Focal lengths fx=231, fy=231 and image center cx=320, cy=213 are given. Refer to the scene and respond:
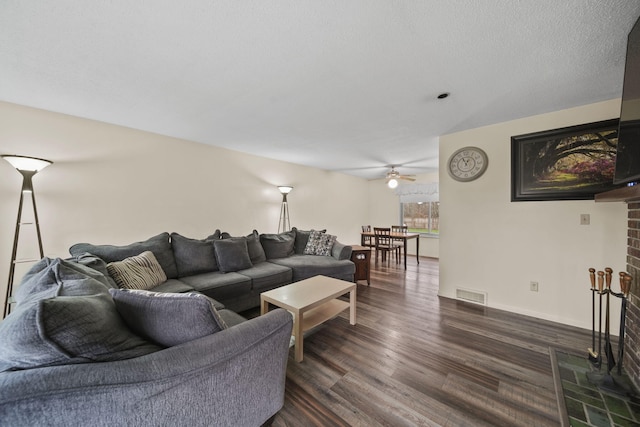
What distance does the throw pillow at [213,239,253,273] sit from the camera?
2.88 meters

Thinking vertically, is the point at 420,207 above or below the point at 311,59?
below

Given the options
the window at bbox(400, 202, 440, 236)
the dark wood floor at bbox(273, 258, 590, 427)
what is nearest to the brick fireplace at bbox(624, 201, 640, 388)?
the dark wood floor at bbox(273, 258, 590, 427)

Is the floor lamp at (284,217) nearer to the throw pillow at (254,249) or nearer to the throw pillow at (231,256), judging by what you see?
the throw pillow at (254,249)

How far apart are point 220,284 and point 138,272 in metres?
0.74

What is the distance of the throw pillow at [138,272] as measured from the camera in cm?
202

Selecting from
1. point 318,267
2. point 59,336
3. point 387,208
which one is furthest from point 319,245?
point 387,208

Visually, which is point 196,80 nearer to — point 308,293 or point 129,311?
point 129,311

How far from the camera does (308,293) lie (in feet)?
7.25

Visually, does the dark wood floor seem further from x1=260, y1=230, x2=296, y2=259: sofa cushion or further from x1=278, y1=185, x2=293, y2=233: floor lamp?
x1=278, y1=185, x2=293, y2=233: floor lamp

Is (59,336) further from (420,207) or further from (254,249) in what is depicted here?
(420,207)

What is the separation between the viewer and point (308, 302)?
1988mm

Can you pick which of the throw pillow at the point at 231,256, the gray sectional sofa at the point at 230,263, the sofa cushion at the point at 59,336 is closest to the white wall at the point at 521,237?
the gray sectional sofa at the point at 230,263

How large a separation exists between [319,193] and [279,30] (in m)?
4.18

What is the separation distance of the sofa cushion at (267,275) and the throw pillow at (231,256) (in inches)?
3.9
